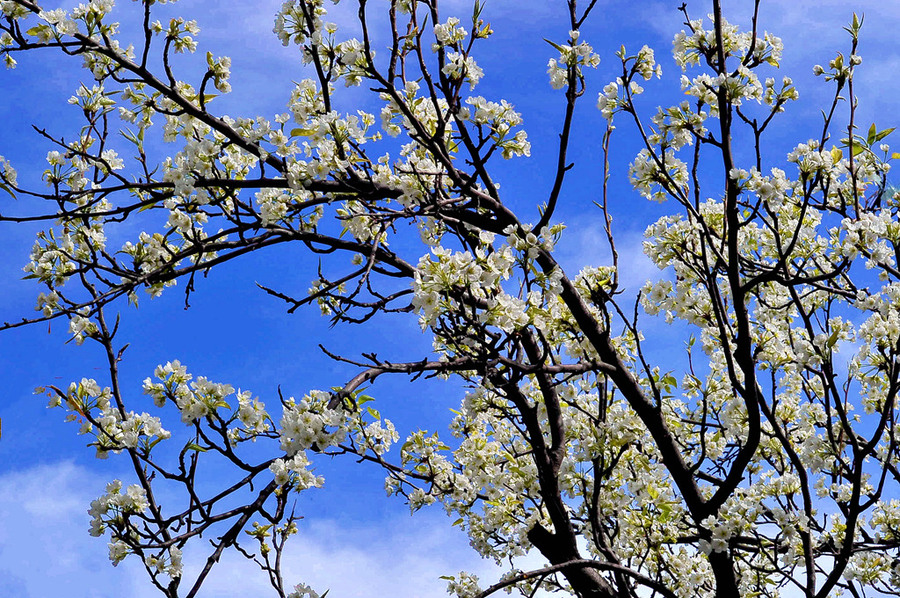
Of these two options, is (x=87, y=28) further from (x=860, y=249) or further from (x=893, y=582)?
(x=893, y=582)

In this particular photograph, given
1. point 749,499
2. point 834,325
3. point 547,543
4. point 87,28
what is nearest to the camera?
point 87,28

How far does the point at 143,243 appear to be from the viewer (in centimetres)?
448

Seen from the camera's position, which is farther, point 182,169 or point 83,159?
point 83,159

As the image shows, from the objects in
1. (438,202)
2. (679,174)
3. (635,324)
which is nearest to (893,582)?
(635,324)

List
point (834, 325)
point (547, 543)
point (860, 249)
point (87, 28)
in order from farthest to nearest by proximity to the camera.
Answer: point (547, 543) < point (834, 325) < point (860, 249) < point (87, 28)

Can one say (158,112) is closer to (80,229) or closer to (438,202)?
(80,229)

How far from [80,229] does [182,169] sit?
114 centimetres

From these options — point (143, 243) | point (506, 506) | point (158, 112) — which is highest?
point (158, 112)

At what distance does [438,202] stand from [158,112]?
1664 millimetres

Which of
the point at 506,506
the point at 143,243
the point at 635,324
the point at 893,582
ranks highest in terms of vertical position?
the point at 143,243

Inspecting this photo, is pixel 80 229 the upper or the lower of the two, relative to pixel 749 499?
upper

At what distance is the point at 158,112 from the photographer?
13.7 feet

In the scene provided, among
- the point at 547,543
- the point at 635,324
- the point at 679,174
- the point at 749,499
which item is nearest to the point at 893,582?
the point at 749,499

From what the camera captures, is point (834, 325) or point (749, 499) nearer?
point (749, 499)
